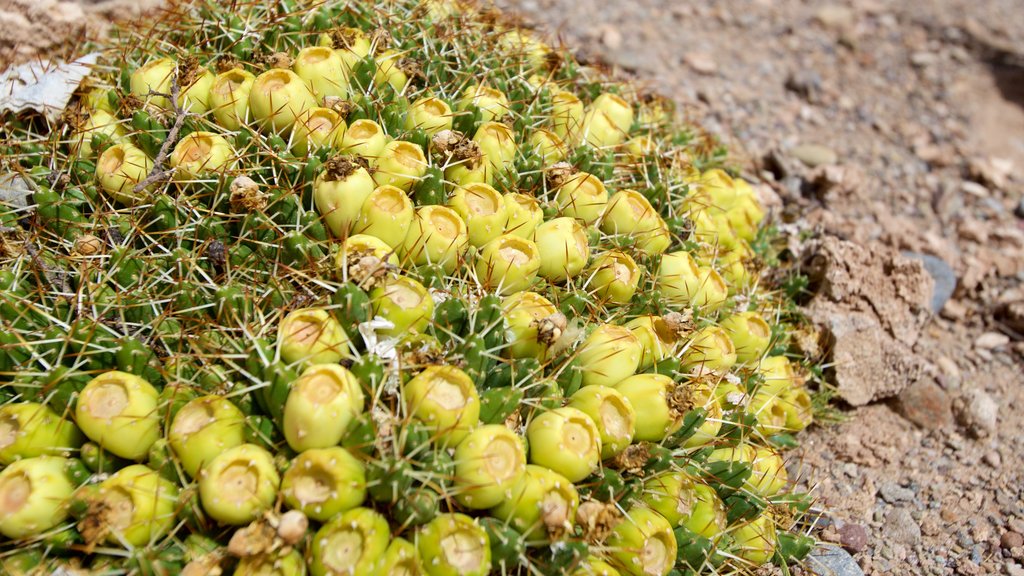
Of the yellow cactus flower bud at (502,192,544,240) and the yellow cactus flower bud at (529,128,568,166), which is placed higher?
the yellow cactus flower bud at (529,128,568,166)

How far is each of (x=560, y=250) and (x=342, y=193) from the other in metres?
1.04

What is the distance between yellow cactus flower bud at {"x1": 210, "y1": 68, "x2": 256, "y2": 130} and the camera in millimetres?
3867

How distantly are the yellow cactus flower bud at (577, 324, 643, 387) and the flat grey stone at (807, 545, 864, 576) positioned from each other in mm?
1504

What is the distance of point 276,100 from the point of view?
12.5ft

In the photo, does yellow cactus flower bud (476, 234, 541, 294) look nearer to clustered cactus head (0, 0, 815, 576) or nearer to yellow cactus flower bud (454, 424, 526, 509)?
clustered cactus head (0, 0, 815, 576)

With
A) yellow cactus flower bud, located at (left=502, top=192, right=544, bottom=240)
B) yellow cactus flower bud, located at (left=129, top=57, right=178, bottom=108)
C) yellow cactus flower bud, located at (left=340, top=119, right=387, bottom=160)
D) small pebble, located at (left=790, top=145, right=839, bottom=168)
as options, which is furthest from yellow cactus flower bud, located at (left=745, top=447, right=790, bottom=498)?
small pebble, located at (left=790, top=145, right=839, bottom=168)

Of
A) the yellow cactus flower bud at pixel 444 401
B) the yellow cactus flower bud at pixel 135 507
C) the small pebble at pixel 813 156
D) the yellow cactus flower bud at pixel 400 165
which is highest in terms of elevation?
the yellow cactus flower bud at pixel 400 165

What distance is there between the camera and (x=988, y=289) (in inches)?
248

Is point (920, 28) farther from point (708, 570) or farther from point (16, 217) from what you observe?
point (16, 217)

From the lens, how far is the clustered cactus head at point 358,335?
9.78 ft

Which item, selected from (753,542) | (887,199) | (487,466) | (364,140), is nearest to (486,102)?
(364,140)

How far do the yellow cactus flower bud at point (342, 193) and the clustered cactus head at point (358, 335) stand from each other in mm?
12

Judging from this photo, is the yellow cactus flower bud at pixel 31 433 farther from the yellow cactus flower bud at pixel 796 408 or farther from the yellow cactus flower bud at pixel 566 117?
the yellow cactus flower bud at pixel 796 408

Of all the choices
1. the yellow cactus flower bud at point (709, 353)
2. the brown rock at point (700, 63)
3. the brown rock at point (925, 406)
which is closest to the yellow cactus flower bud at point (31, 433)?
the yellow cactus flower bud at point (709, 353)
